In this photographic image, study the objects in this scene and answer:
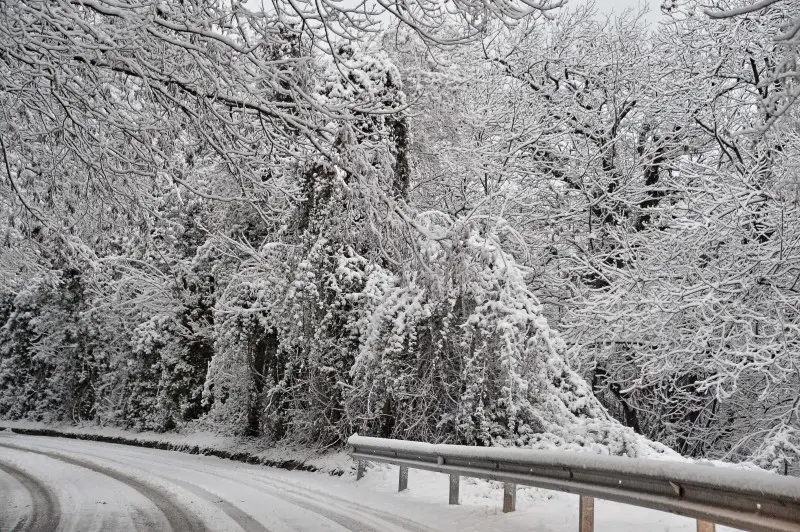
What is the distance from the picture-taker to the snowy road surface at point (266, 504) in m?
7.42

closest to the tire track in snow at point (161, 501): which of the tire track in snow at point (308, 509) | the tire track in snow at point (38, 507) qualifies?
the tire track in snow at point (38, 507)

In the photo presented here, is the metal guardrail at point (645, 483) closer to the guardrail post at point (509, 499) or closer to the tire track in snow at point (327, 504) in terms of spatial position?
the guardrail post at point (509, 499)

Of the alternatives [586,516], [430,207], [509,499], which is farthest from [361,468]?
[430,207]

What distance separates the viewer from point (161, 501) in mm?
9438

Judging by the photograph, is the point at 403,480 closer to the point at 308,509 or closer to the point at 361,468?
the point at 361,468

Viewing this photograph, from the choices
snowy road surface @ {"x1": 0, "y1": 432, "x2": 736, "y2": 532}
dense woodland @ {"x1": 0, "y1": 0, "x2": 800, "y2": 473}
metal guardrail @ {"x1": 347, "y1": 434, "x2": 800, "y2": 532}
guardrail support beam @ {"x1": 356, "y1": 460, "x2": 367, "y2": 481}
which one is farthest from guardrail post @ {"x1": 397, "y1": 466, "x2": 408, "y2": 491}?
dense woodland @ {"x1": 0, "y1": 0, "x2": 800, "y2": 473}

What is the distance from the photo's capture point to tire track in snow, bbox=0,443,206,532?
7.54m

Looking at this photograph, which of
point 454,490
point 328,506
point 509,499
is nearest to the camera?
point 509,499

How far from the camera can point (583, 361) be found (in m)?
18.4

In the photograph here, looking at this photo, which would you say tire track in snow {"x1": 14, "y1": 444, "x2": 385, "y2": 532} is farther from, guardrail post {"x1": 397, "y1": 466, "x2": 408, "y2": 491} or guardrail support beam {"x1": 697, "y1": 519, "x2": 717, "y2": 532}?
guardrail support beam {"x1": 697, "y1": 519, "x2": 717, "y2": 532}

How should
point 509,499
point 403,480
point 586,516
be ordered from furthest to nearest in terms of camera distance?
1. point 403,480
2. point 509,499
3. point 586,516

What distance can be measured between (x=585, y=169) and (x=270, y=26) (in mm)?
14102

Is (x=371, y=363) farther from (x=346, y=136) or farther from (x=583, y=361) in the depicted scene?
(x=583, y=361)

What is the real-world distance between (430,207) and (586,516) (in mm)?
14719
